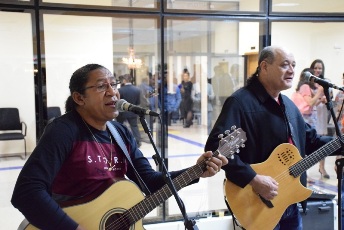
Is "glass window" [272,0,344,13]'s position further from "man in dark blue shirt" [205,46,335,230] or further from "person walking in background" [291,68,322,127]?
"man in dark blue shirt" [205,46,335,230]

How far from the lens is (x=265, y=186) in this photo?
2453mm

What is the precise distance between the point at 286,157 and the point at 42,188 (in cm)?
151

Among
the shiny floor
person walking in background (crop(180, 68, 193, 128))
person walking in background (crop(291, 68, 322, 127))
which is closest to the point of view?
the shiny floor

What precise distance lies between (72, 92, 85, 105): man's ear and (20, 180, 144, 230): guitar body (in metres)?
0.45

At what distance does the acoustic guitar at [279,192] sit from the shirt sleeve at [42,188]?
1084mm

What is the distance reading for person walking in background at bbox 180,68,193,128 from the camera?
25.8ft

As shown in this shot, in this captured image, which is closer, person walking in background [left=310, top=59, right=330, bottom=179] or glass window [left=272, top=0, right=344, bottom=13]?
glass window [left=272, top=0, right=344, bottom=13]

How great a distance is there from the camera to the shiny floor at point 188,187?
421 cm

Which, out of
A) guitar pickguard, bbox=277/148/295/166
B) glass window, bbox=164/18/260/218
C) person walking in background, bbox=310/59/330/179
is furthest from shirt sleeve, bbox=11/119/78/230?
person walking in background, bbox=310/59/330/179

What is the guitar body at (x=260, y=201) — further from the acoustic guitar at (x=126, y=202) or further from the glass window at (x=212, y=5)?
the glass window at (x=212, y=5)

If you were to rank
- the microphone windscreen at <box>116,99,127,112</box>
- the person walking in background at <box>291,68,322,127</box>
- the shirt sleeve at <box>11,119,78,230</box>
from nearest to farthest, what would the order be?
the shirt sleeve at <box>11,119,78,230</box>, the microphone windscreen at <box>116,99,127,112</box>, the person walking in background at <box>291,68,322,127</box>

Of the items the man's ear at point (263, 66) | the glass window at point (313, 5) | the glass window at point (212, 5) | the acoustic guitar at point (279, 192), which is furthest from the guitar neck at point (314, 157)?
the glass window at point (313, 5)

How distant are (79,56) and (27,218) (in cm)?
426

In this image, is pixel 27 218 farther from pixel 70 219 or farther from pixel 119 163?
pixel 119 163
